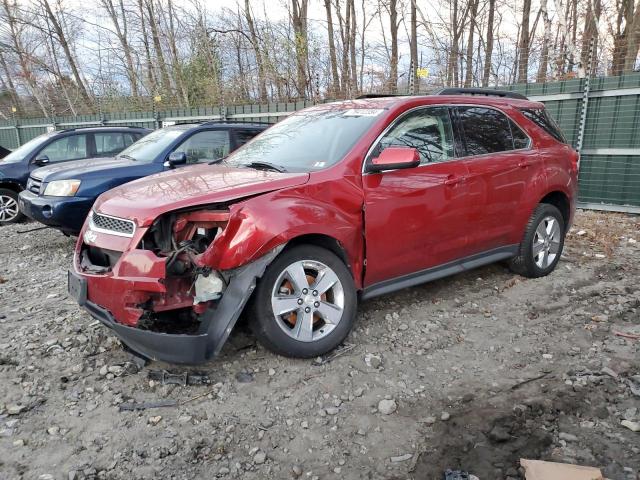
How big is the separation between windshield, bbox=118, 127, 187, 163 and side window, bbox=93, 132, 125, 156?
1824 millimetres

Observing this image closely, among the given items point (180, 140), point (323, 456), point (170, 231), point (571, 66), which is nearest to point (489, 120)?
point (170, 231)

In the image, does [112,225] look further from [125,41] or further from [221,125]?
[125,41]

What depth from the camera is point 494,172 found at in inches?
165

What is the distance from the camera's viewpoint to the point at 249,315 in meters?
3.03

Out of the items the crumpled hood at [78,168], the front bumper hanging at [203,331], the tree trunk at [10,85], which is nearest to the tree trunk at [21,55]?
the tree trunk at [10,85]

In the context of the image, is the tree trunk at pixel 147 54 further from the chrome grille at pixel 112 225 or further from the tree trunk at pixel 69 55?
the chrome grille at pixel 112 225

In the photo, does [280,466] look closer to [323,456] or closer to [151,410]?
[323,456]

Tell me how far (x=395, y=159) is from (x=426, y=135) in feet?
2.33

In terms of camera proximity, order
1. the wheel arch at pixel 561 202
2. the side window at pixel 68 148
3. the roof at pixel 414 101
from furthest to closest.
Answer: the side window at pixel 68 148 < the wheel arch at pixel 561 202 < the roof at pixel 414 101

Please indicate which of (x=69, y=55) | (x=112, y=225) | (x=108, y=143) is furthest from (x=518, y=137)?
(x=69, y=55)

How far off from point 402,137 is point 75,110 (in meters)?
28.5

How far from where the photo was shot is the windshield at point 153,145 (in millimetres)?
6438

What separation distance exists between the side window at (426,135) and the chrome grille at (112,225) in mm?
1864

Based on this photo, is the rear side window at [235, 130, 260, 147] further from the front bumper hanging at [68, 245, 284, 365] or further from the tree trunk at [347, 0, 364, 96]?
the tree trunk at [347, 0, 364, 96]
